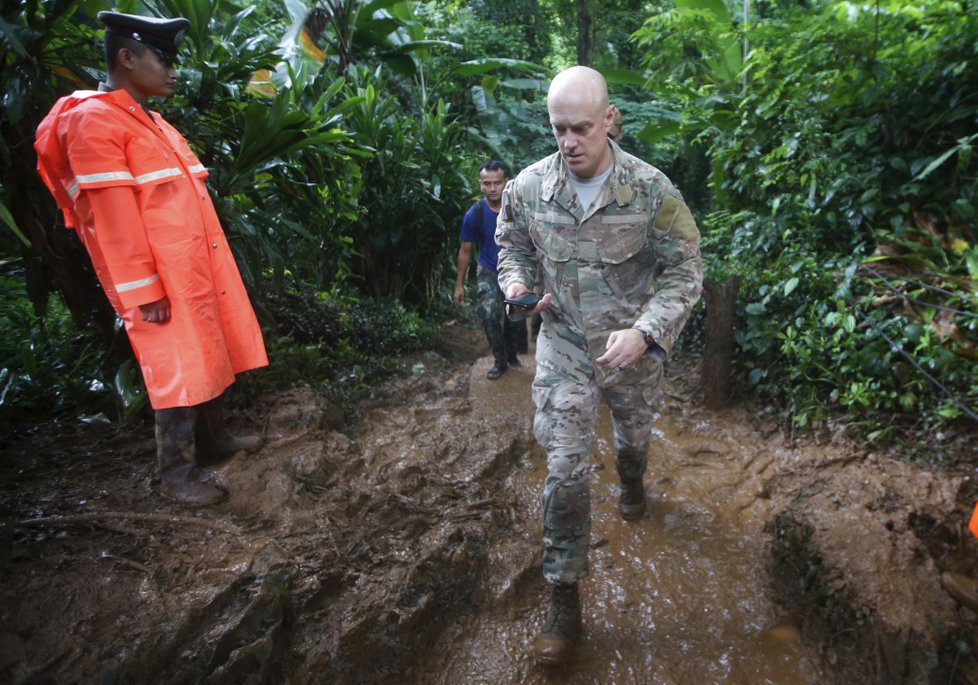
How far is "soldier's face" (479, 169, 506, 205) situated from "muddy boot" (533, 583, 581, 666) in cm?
339

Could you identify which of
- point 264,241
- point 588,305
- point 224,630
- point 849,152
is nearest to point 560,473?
point 588,305

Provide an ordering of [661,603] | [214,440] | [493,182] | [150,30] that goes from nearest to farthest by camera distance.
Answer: [150,30] < [661,603] < [214,440] < [493,182]

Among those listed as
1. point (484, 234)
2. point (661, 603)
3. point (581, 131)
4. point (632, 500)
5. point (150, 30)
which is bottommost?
point (661, 603)

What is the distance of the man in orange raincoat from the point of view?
223 centimetres

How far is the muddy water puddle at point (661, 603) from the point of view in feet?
7.29

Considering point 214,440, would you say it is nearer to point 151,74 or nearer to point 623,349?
point 151,74

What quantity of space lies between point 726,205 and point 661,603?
169 inches

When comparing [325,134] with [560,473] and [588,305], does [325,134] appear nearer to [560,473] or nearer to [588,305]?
[588,305]

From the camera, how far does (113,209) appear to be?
88.4 inches

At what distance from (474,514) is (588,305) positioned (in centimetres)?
134

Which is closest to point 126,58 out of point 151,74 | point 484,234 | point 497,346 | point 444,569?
point 151,74

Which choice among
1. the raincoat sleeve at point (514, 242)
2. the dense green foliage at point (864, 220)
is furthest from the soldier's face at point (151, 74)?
the dense green foliage at point (864, 220)

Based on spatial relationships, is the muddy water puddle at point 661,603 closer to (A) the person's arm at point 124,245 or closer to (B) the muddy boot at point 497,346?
(B) the muddy boot at point 497,346

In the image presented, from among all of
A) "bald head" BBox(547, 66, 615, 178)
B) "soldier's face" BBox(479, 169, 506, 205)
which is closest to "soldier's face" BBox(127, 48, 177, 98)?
"bald head" BBox(547, 66, 615, 178)
